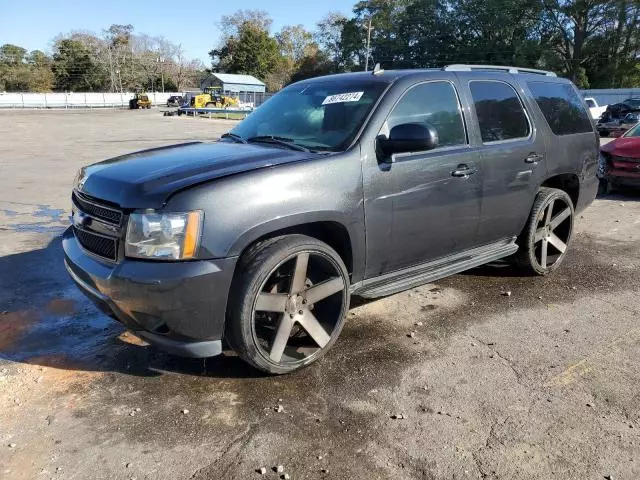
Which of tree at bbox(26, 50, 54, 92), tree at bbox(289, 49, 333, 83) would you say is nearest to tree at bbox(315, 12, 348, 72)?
tree at bbox(289, 49, 333, 83)

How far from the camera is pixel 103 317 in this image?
4.41m

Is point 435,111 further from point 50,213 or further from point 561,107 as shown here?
point 50,213

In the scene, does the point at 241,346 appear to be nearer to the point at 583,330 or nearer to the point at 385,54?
the point at 583,330

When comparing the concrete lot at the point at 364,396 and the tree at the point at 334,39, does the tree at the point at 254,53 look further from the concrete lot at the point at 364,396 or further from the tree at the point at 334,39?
the concrete lot at the point at 364,396

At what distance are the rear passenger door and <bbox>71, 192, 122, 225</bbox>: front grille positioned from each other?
2.78 m

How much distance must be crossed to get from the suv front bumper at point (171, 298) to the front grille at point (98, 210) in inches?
10.1

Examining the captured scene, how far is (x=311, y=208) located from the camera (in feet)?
11.0

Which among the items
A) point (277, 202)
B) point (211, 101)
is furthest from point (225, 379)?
point (211, 101)

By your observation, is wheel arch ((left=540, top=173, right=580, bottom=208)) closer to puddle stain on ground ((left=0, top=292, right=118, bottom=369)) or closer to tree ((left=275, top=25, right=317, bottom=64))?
puddle stain on ground ((left=0, top=292, right=118, bottom=369))

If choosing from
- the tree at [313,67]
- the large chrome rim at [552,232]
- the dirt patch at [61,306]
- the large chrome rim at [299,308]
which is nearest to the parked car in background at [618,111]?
the large chrome rim at [552,232]

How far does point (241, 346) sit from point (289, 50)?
10876 cm

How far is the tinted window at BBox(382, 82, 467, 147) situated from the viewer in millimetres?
3967

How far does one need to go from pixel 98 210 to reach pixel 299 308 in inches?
53.4

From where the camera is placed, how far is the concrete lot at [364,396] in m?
2.69
